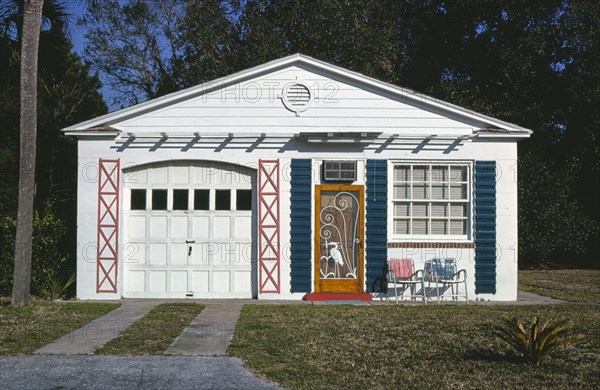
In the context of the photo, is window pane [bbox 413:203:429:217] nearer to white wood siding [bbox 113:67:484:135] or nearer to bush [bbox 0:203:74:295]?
white wood siding [bbox 113:67:484:135]

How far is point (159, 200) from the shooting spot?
1370 cm

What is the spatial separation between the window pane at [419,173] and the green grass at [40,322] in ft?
20.0

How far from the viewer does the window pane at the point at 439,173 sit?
13.7 meters

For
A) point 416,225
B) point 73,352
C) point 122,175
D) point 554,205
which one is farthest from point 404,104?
point 554,205

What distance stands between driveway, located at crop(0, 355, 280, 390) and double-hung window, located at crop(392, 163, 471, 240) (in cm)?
659

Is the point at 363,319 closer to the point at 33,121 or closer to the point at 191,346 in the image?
the point at 191,346

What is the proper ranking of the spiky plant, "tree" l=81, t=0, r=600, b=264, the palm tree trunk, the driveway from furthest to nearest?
"tree" l=81, t=0, r=600, b=264 < the palm tree trunk < the spiky plant < the driveway

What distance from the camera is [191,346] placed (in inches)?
343

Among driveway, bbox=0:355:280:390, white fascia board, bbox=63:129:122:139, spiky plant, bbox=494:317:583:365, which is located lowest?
driveway, bbox=0:355:280:390

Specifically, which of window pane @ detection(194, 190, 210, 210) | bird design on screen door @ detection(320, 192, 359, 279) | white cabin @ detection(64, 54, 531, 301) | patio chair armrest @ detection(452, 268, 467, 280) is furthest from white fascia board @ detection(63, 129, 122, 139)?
patio chair armrest @ detection(452, 268, 467, 280)

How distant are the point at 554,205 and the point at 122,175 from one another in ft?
45.3

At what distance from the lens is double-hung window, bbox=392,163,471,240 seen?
13688mm

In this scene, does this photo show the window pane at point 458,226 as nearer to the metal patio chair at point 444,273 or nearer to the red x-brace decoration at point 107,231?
the metal patio chair at point 444,273

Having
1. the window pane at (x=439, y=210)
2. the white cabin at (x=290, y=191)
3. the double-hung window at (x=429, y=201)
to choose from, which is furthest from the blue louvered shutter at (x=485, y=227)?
the window pane at (x=439, y=210)
